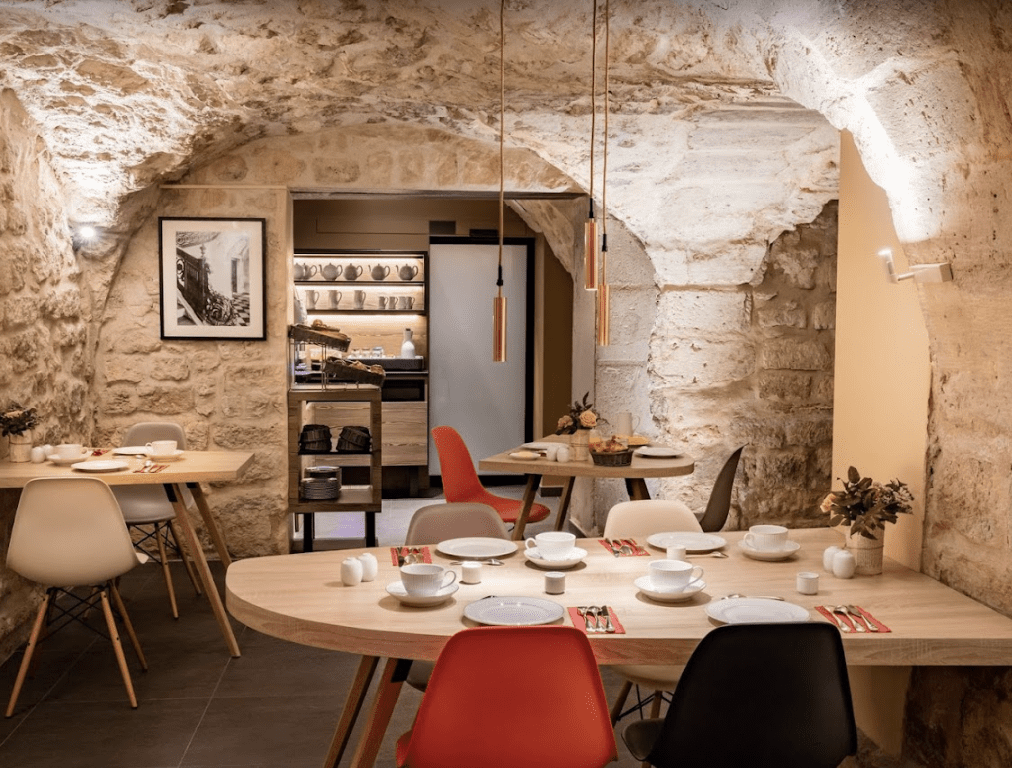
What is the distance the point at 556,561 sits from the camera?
117 inches

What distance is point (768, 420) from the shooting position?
585cm

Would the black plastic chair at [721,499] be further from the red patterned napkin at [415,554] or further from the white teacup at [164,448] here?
the white teacup at [164,448]

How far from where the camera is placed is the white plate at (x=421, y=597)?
254 cm

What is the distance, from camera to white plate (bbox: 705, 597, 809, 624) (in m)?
2.44

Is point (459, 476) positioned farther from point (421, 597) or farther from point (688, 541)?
point (421, 597)

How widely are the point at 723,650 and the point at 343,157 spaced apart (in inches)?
178

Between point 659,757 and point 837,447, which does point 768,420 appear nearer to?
point 837,447

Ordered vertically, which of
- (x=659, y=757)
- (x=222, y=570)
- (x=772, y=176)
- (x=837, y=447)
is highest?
(x=772, y=176)

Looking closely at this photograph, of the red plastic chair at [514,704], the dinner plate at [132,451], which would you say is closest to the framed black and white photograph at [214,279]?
the dinner plate at [132,451]

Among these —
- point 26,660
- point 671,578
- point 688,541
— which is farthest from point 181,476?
point 671,578

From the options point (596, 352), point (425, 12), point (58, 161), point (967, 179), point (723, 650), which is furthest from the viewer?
point (596, 352)

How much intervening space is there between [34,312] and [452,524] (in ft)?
8.65

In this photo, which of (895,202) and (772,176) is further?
(772,176)

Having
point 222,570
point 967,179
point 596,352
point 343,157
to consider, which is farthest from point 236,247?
point 967,179
